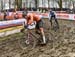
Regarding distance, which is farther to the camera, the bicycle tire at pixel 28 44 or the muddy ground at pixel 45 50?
the bicycle tire at pixel 28 44

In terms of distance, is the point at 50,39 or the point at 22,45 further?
the point at 50,39

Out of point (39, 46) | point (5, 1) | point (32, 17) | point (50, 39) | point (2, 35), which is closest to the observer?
point (32, 17)

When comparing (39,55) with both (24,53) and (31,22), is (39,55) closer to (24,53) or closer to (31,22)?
(24,53)

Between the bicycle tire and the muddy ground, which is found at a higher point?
the bicycle tire

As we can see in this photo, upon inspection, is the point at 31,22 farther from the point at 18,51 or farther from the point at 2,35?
the point at 2,35

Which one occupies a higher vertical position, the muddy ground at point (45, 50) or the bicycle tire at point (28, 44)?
the bicycle tire at point (28, 44)

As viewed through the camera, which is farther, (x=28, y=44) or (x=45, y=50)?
(x=28, y=44)

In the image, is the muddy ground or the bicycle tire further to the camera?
the bicycle tire

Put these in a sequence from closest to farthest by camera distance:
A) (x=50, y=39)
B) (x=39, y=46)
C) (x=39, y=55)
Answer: (x=39, y=55) → (x=39, y=46) → (x=50, y=39)

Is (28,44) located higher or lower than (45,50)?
higher

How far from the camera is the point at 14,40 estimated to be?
14.2 metres

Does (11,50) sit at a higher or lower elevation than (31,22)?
lower

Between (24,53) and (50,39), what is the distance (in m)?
2.45

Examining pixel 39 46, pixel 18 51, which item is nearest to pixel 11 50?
pixel 18 51
